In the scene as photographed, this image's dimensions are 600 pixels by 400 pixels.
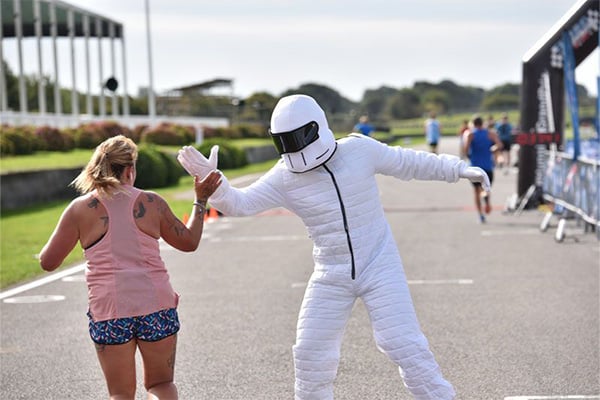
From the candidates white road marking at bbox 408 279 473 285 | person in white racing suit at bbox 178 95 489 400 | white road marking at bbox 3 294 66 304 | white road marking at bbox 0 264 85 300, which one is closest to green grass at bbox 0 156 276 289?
white road marking at bbox 0 264 85 300

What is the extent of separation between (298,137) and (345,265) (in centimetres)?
72

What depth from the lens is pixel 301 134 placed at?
17.7ft

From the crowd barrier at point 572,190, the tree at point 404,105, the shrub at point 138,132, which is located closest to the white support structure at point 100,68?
the shrub at point 138,132

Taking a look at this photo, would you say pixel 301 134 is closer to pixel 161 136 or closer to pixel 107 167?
pixel 107 167

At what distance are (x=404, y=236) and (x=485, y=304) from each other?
5.94m

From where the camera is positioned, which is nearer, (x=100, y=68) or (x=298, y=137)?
(x=298, y=137)

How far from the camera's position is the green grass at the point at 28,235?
12367 mm

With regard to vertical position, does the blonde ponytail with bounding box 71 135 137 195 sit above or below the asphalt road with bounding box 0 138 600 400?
above

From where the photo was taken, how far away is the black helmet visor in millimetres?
5398

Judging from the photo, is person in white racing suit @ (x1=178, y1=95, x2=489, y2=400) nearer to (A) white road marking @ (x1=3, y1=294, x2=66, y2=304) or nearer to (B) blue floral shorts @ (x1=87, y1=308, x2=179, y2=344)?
(B) blue floral shorts @ (x1=87, y1=308, x2=179, y2=344)

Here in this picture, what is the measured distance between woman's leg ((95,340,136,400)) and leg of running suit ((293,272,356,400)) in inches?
38.3

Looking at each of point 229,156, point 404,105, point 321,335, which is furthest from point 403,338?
point 404,105

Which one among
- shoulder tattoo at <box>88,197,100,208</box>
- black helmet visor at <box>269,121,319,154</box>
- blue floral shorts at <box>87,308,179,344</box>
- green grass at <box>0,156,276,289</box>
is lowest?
green grass at <box>0,156,276,289</box>

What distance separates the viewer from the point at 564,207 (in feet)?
57.4
